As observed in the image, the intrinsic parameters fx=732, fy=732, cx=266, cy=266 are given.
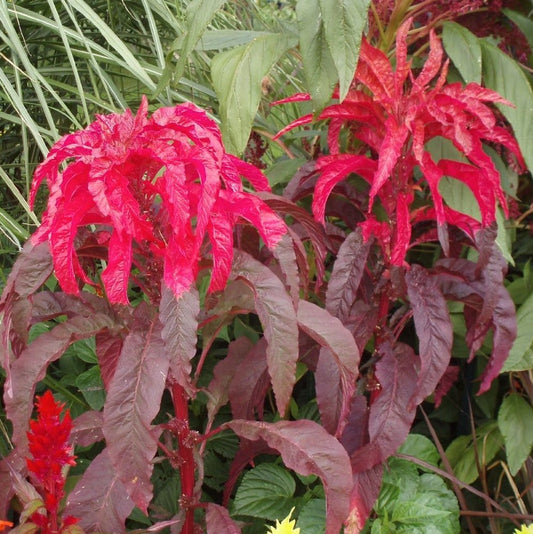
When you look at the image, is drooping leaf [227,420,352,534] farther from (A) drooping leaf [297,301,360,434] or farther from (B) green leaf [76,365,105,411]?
(B) green leaf [76,365,105,411]

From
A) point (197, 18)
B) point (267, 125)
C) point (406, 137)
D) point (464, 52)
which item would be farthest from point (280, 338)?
point (267, 125)

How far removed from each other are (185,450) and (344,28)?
0.55 metres

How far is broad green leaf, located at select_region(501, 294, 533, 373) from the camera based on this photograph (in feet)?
3.66

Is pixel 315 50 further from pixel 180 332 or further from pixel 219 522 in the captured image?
pixel 219 522

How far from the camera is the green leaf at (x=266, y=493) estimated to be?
102 cm

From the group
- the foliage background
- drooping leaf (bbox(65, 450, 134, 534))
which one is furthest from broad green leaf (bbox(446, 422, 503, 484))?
drooping leaf (bbox(65, 450, 134, 534))

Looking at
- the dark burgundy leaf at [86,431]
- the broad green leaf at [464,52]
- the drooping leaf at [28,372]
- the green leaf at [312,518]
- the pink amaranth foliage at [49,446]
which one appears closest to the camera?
the pink amaranth foliage at [49,446]

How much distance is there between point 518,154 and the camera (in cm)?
108

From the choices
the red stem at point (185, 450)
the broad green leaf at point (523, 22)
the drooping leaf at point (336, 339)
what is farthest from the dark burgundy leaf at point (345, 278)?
the broad green leaf at point (523, 22)

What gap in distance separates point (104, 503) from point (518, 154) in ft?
2.46

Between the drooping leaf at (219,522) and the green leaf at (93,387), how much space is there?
0.33m

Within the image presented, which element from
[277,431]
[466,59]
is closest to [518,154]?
[466,59]

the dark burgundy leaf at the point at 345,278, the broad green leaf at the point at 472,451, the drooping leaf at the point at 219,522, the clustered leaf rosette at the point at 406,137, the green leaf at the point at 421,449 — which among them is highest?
the clustered leaf rosette at the point at 406,137

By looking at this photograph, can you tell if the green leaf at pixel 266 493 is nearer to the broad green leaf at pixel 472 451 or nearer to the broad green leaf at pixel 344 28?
the broad green leaf at pixel 472 451
